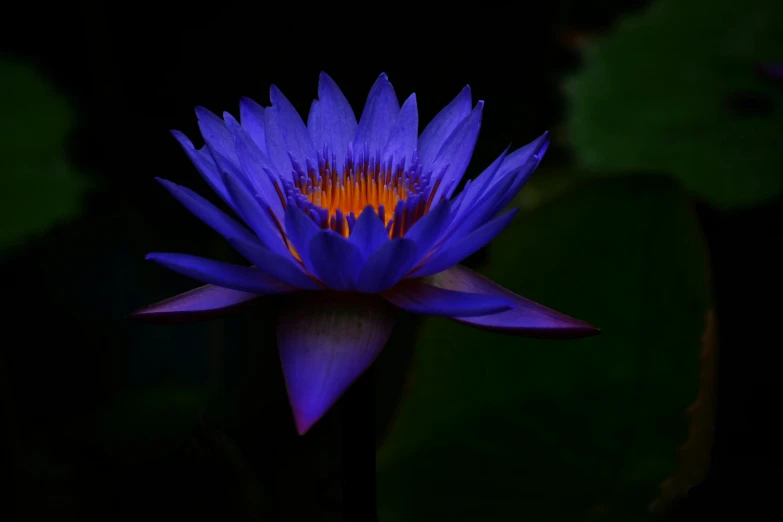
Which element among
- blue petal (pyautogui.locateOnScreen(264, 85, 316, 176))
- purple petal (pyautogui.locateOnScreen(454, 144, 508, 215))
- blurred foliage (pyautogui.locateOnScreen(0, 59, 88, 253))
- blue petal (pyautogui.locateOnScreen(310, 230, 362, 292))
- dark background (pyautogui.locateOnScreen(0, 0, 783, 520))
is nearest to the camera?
blue petal (pyautogui.locateOnScreen(310, 230, 362, 292))

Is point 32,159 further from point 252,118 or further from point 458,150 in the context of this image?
point 458,150

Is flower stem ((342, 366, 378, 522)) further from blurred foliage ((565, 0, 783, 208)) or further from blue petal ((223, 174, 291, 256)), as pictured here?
blurred foliage ((565, 0, 783, 208))

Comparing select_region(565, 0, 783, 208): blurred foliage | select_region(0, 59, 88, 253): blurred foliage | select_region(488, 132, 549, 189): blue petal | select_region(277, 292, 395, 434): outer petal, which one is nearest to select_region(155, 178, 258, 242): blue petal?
select_region(277, 292, 395, 434): outer petal

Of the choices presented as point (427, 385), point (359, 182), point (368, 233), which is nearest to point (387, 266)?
point (368, 233)

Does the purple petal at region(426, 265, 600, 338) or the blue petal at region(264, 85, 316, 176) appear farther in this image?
the blue petal at region(264, 85, 316, 176)

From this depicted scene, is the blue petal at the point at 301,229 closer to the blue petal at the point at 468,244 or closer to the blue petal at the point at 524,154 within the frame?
the blue petal at the point at 468,244
